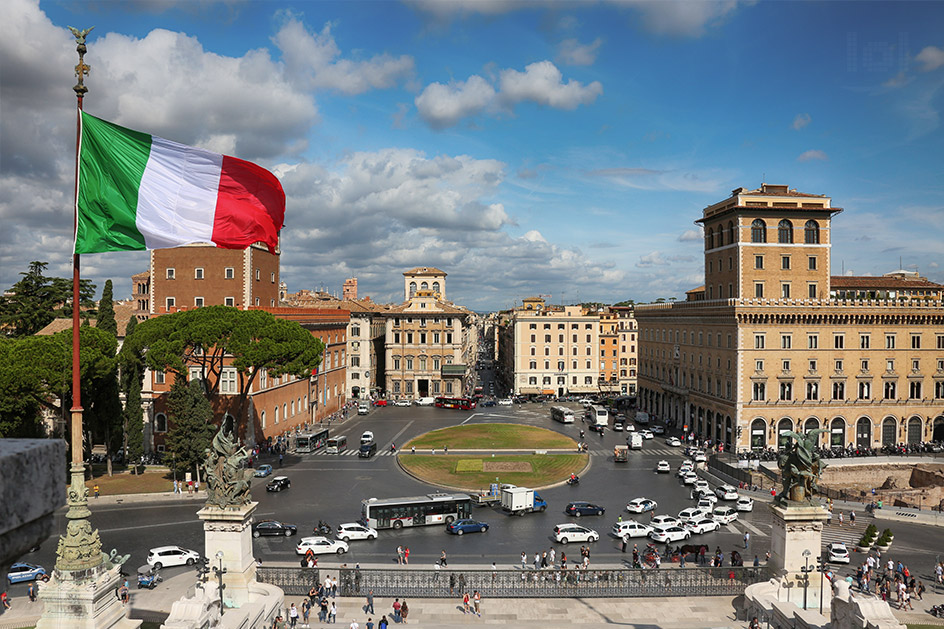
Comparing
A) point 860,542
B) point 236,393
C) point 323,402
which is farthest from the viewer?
point 323,402

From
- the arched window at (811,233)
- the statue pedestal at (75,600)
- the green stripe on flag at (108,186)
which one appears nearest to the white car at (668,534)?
the statue pedestal at (75,600)

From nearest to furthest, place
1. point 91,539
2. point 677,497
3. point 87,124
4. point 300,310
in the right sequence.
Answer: point 87,124, point 91,539, point 677,497, point 300,310

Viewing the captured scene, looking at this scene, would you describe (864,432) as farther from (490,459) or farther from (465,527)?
A: (465,527)

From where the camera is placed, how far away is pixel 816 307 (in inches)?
2371

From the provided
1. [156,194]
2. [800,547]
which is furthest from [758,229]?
[156,194]

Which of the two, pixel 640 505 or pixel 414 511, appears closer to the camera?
pixel 414 511

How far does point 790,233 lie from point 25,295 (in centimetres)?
7696

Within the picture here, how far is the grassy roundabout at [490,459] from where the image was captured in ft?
158

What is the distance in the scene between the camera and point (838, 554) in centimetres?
3306

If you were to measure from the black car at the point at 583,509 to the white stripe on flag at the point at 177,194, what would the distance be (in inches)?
1180

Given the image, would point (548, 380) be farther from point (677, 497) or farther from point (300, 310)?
point (677, 497)

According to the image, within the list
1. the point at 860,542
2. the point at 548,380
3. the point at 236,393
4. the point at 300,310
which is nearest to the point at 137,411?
the point at 236,393

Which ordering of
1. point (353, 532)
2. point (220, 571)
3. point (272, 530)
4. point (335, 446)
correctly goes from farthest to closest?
point (335, 446) → point (272, 530) → point (353, 532) → point (220, 571)

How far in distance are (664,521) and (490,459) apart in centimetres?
1986
